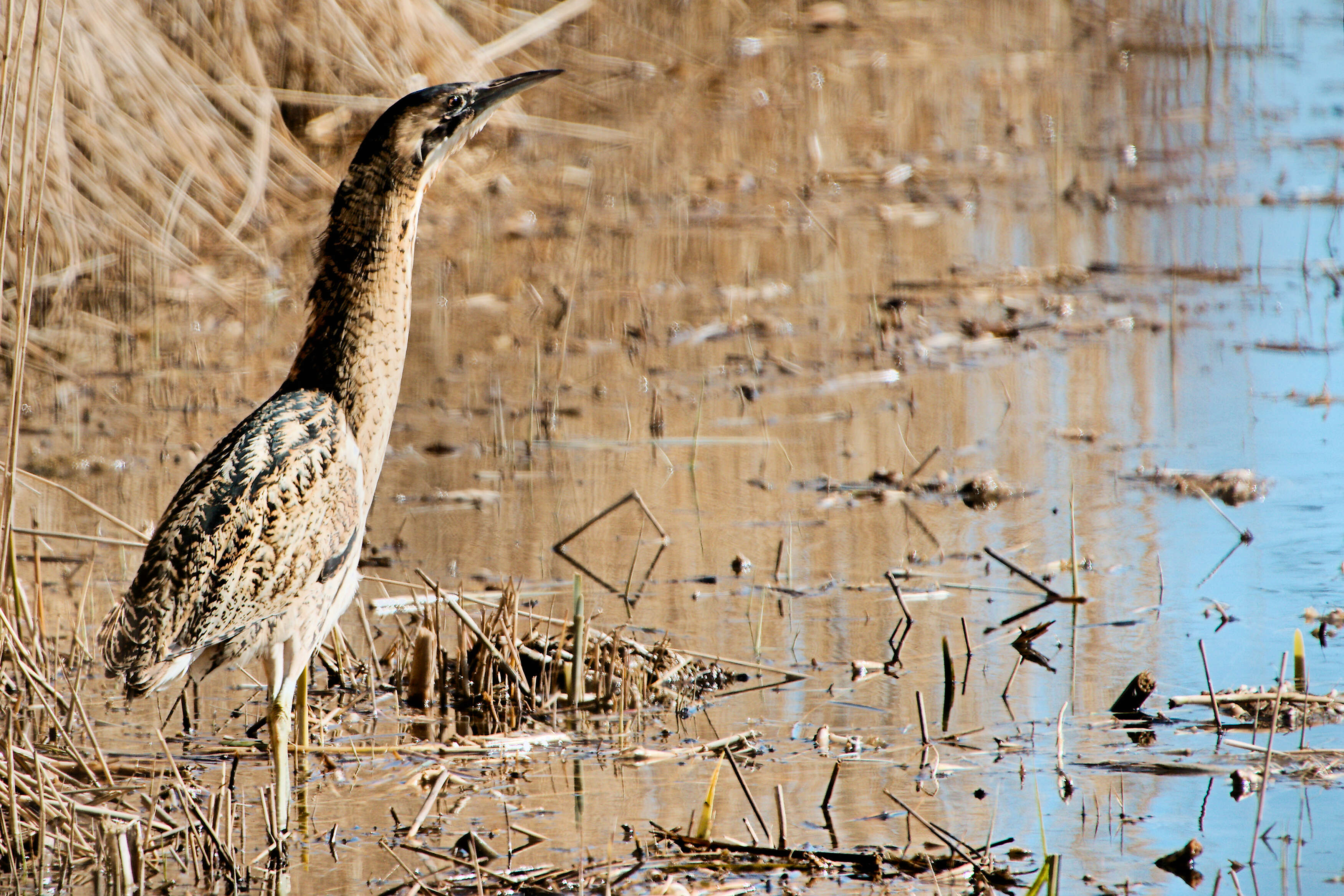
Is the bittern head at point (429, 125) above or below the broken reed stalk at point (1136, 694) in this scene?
above

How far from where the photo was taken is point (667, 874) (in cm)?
360

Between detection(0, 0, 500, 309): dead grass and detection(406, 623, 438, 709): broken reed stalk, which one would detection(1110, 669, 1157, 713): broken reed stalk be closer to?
detection(406, 623, 438, 709): broken reed stalk

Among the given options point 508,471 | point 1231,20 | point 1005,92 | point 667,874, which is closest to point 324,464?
point 667,874

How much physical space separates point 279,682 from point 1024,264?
6.04 m

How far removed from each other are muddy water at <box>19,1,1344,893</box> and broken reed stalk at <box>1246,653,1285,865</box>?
41 millimetres

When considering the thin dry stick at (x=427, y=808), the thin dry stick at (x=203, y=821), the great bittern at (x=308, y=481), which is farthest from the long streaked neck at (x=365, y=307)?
the thin dry stick at (x=203, y=821)

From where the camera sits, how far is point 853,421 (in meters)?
7.27

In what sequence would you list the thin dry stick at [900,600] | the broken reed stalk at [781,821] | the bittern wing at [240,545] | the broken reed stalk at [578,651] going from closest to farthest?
1. the broken reed stalk at [781,821]
2. the bittern wing at [240,545]
3. the broken reed stalk at [578,651]
4. the thin dry stick at [900,600]

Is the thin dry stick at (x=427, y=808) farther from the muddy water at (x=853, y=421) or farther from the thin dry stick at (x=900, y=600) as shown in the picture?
the thin dry stick at (x=900, y=600)

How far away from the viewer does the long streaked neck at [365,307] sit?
448 centimetres

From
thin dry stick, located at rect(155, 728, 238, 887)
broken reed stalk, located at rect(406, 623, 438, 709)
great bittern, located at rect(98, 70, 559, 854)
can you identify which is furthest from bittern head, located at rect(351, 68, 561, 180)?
thin dry stick, located at rect(155, 728, 238, 887)

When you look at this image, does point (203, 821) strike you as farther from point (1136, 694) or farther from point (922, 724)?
point (1136, 694)

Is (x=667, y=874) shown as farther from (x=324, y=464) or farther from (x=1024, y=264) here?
(x=1024, y=264)

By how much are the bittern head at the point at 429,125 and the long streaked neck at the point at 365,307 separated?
0.04 meters
